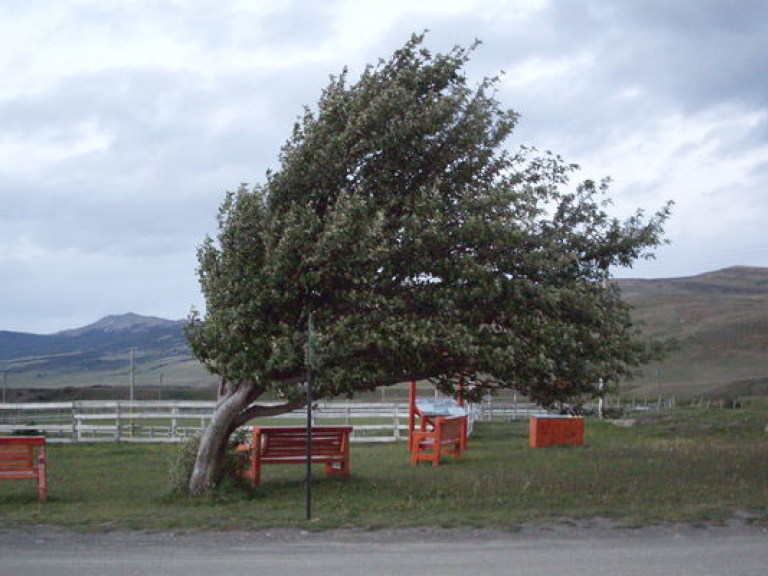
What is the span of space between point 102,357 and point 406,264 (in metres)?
137

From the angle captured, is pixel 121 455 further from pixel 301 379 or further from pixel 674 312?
pixel 674 312

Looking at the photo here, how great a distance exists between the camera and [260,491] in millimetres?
16109

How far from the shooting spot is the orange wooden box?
2467 cm

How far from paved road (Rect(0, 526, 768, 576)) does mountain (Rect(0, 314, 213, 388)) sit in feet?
234

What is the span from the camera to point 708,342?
57.6 metres

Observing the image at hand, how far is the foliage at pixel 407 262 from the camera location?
14.0 metres

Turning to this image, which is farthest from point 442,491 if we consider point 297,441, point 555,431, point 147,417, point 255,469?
point 147,417

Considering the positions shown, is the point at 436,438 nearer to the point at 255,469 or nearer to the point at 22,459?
the point at 255,469

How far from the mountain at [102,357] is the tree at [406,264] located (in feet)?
224

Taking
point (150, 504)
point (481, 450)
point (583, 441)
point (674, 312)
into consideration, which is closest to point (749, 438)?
point (583, 441)

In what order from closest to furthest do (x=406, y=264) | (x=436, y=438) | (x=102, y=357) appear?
1. (x=406, y=264)
2. (x=436, y=438)
3. (x=102, y=357)

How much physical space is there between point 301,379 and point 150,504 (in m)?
3.07

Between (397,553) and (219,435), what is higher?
(219,435)

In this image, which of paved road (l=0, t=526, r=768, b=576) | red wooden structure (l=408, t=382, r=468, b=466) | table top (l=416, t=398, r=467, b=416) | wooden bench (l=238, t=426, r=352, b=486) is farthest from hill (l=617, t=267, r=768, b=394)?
paved road (l=0, t=526, r=768, b=576)
